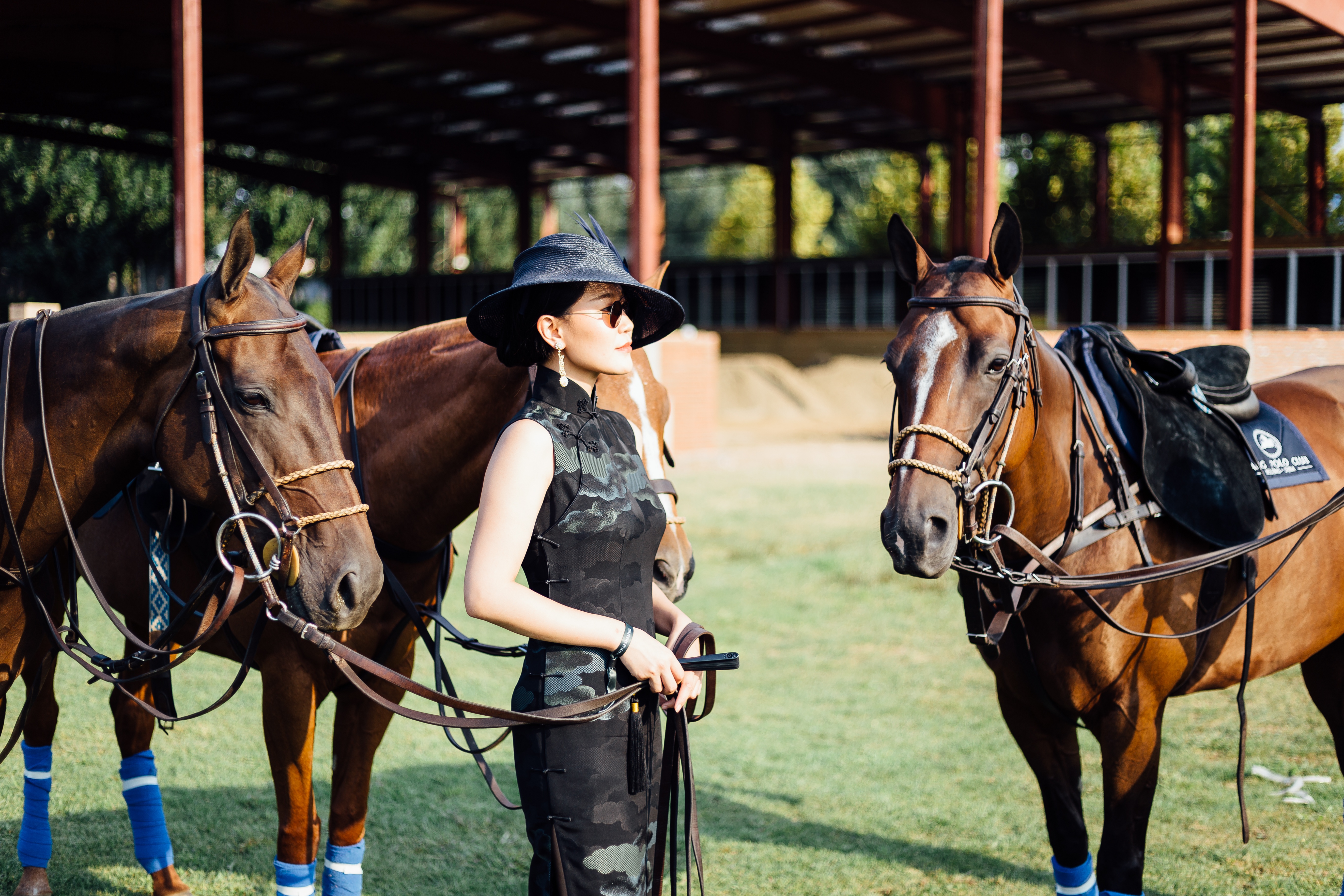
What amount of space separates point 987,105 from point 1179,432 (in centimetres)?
1175

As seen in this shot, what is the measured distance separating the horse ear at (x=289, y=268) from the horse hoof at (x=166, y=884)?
7.16ft

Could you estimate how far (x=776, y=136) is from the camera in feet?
90.4

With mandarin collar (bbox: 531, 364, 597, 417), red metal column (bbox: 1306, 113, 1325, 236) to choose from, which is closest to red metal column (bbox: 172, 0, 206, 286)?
mandarin collar (bbox: 531, 364, 597, 417)

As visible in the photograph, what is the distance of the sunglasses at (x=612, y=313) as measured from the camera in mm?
2188

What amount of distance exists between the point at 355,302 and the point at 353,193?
3317mm

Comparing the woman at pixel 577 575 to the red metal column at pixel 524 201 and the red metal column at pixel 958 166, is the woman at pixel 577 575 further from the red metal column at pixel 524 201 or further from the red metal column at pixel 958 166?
the red metal column at pixel 524 201

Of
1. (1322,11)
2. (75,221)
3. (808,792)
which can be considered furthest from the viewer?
(1322,11)

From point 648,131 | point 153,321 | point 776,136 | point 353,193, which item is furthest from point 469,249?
point 153,321

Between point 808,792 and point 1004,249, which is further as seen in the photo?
point 808,792

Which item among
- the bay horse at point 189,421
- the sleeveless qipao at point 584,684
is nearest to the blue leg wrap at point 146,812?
the bay horse at point 189,421

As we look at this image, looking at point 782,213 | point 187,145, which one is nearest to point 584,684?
point 187,145

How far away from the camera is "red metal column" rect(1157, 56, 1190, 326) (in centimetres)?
2119

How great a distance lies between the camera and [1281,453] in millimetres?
3705

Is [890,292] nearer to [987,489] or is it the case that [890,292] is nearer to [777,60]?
[777,60]
